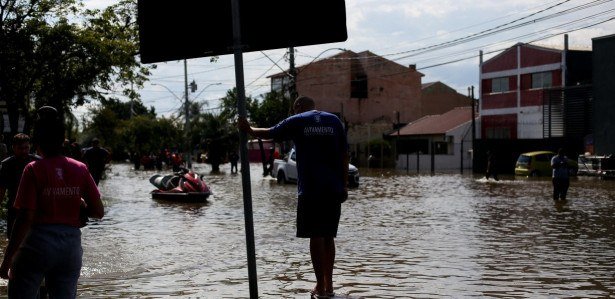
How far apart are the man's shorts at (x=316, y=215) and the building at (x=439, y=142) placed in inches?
1976

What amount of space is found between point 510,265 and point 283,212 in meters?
9.15

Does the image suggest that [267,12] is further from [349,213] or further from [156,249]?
[349,213]

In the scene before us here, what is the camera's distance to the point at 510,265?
32.2 feet

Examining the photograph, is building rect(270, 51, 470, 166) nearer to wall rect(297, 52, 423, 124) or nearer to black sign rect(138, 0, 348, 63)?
wall rect(297, 52, 423, 124)

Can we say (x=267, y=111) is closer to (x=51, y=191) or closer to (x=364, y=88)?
(x=364, y=88)

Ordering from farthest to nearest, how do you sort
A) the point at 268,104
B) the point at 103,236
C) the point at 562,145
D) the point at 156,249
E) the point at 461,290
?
1. the point at 268,104
2. the point at 562,145
3. the point at 103,236
4. the point at 156,249
5. the point at 461,290

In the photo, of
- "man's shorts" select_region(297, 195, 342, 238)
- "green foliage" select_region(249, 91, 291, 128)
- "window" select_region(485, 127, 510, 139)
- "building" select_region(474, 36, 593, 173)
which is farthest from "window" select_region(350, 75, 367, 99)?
"man's shorts" select_region(297, 195, 342, 238)

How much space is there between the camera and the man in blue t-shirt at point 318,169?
709cm

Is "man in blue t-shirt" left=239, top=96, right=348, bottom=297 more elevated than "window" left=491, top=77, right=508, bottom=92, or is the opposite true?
"window" left=491, top=77, right=508, bottom=92

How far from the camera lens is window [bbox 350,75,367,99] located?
81.2 meters

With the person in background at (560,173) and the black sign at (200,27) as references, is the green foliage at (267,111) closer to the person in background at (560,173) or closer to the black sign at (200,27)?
the person in background at (560,173)

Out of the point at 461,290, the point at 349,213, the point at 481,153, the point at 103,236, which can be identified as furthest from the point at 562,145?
the point at 461,290

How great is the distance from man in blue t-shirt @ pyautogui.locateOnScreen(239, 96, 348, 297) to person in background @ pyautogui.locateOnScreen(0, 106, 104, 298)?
7.74 ft

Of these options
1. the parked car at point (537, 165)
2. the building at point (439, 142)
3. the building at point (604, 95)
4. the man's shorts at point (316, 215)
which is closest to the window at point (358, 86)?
the building at point (439, 142)
